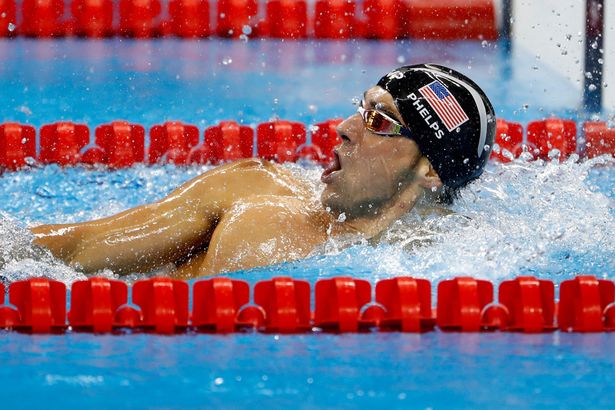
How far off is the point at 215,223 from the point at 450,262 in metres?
0.63

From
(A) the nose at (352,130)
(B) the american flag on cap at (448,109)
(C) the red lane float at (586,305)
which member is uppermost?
(B) the american flag on cap at (448,109)

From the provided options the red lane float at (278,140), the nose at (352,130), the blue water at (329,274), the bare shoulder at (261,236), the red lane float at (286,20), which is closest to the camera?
the blue water at (329,274)

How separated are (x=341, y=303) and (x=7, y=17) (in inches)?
185

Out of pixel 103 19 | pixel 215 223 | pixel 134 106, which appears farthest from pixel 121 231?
pixel 103 19

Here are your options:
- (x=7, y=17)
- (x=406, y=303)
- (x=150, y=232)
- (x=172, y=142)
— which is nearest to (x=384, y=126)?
(x=406, y=303)

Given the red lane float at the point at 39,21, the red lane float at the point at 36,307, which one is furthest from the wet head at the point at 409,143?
the red lane float at the point at 39,21

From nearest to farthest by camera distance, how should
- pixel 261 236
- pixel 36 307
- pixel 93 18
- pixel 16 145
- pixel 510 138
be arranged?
1. pixel 36 307
2. pixel 261 236
3. pixel 16 145
4. pixel 510 138
5. pixel 93 18

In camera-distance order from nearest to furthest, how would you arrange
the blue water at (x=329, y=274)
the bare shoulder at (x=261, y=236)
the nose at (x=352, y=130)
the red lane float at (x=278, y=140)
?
the blue water at (x=329, y=274), the bare shoulder at (x=261, y=236), the nose at (x=352, y=130), the red lane float at (x=278, y=140)

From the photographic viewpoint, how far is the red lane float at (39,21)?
673 cm

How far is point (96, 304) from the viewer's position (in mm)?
2654

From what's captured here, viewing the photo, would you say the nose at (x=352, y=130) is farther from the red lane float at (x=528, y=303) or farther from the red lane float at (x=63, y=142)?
the red lane float at (x=63, y=142)

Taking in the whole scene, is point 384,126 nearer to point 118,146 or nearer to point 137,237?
point 137,237

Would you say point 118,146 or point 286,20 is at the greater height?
point 286,20

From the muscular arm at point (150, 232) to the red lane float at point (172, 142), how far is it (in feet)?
4.28
